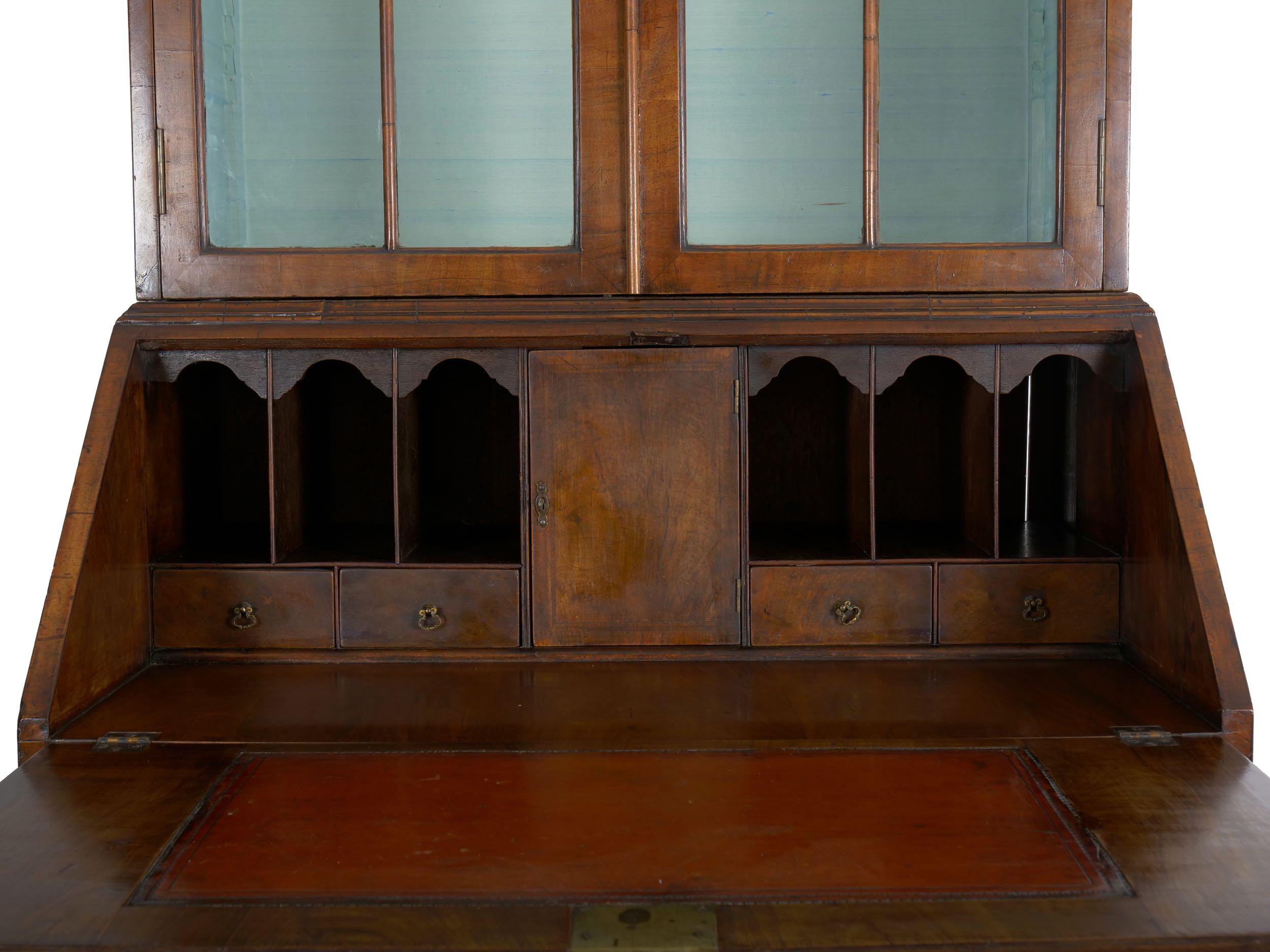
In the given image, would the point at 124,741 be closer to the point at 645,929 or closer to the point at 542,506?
the point at 542,506

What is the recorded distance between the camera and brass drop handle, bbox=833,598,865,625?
2002 millimetres

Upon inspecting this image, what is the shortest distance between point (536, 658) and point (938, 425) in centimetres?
102

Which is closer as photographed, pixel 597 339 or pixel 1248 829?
pixel 1248 829

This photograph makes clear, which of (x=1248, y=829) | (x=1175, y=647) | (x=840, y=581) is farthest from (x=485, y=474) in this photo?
(x=1248, y=829)

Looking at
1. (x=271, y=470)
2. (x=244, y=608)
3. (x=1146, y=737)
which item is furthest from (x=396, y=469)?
(x=1146, y=737)

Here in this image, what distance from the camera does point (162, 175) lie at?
→ 192 centimetres

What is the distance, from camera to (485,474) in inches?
97.6

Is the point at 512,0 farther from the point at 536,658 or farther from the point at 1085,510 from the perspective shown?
the point at 1085,510

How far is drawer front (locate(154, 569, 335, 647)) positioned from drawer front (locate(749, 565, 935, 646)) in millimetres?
735

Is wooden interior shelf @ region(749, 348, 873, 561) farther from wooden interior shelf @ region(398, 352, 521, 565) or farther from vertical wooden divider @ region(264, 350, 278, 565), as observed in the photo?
vertical wooden divider @ region(264, 350, 278, 565)

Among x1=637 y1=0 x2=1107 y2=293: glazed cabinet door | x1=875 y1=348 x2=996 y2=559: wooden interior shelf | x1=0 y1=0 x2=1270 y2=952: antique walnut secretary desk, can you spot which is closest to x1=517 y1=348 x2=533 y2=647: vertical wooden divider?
x1=0 y1=0 x2=1270 y2=952: antique walnut secretary desk

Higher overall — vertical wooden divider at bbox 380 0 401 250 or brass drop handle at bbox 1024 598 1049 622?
vertical wooden divider at bbox 380 0 401 250

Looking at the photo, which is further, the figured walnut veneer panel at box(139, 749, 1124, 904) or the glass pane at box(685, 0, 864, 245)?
the glass pane at box(685, 0, 864, 245)

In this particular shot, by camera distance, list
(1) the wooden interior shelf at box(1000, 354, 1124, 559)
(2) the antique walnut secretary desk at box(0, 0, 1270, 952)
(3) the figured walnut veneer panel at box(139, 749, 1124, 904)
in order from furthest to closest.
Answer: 1. (1) the wooden interior shelf at box(1000, 354, 1124, 559)
2. (2) the antique walnut secretary desk at box(0, 0, 1270, 952)
3. (3) the figured walnut veneer panel at box(139, 749, 1124, 904)
